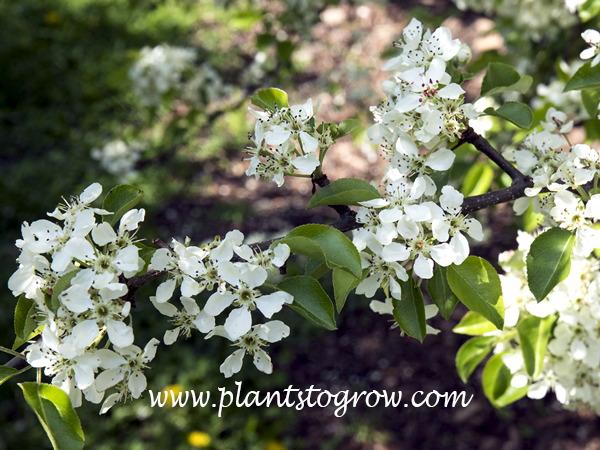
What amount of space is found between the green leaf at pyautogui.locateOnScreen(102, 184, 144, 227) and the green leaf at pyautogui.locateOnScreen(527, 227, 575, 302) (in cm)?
81

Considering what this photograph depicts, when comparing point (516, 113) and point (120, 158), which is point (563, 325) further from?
point (120, 158)

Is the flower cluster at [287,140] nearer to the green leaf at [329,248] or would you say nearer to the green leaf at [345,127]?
the green leaf at [345,127]

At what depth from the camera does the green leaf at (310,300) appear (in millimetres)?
1037

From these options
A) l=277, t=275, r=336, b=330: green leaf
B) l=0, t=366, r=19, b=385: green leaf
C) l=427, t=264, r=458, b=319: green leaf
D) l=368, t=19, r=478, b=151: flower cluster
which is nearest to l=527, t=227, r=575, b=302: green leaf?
l=427, t=264, r=458, b=319: green leaf

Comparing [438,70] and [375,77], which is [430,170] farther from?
[375,77]

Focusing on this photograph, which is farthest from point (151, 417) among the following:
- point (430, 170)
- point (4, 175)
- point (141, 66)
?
point (4, 175)

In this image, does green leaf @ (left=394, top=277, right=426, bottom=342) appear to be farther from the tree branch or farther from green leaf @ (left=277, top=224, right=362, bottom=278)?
the tree branch

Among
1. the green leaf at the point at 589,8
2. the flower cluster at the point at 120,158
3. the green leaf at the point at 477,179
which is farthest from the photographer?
the flower cluster at the point at 120,158

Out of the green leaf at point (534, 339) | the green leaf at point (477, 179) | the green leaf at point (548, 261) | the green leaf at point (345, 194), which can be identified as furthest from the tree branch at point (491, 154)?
the green leaf at point (477, 179)

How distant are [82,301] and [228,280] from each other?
256 mm

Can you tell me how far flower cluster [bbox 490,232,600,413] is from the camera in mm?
1375

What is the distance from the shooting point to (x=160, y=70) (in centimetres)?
351

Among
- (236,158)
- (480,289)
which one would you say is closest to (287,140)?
(480,289)

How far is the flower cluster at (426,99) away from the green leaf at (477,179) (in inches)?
30.9
